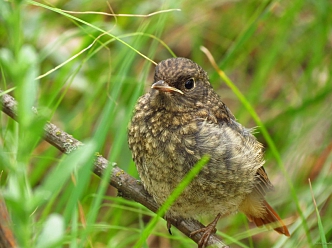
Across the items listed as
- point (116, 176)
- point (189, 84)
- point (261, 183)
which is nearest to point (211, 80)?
point (189, 84)

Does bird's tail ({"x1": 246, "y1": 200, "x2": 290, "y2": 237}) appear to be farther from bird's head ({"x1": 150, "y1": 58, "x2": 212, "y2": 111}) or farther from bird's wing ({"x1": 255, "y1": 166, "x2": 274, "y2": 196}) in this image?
bird's head ({"x1": 150, "y1": 58, "x2": 212, "y2": 111})

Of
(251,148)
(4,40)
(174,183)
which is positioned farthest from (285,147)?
(4,40)

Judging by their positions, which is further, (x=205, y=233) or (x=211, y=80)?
(x=211, y=80)

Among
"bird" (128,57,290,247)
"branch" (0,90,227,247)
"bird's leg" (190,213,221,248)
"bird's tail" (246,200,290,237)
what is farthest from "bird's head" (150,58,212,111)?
"bird's tail" (246,200,290,237)

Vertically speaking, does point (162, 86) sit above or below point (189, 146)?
above

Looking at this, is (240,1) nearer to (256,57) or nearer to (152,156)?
(256,57)

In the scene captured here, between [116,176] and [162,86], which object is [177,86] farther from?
[116,176]

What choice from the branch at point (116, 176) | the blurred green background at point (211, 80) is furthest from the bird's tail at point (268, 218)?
the branch at point (116, 176)
